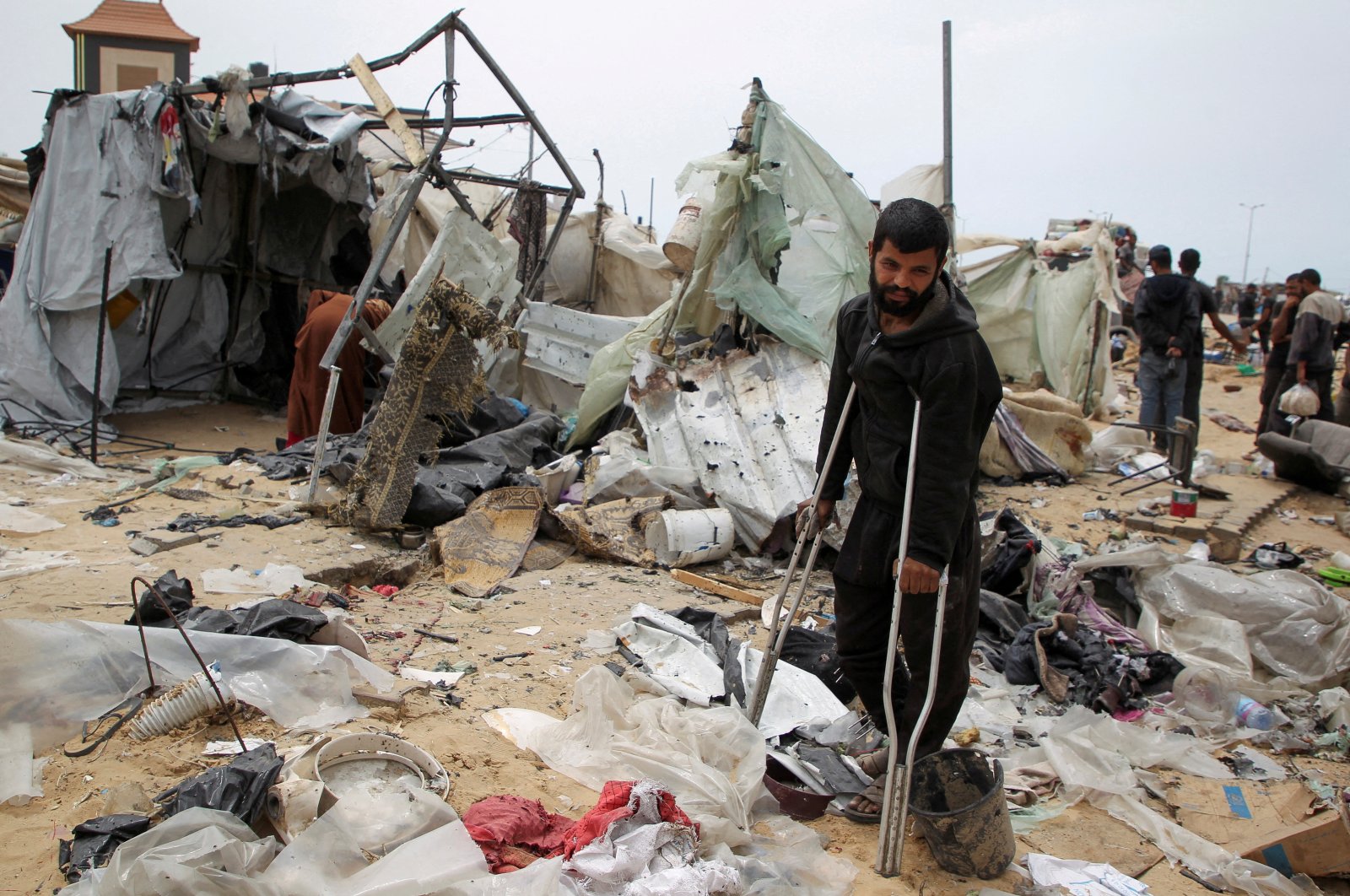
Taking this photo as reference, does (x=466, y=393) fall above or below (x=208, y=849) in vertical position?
above

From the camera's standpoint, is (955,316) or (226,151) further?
(226,151)

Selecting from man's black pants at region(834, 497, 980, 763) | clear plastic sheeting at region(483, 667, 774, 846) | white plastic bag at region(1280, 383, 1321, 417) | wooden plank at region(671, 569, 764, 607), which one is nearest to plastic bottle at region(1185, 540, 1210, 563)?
wooden plank at region(671, 569, 764, 607)

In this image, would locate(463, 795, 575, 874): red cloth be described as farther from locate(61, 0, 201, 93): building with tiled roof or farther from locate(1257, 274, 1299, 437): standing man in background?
locate(61, 0, 201, 93): building with tiled roof

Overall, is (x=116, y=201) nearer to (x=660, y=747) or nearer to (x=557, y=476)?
(x=557, y=476)

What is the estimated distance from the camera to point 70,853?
7.24ft

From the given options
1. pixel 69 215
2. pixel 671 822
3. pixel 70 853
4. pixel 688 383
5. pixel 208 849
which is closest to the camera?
pixel 208 849

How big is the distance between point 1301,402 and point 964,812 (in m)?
7.72

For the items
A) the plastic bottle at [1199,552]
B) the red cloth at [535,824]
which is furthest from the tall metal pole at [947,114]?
the red cloth at [535,824]

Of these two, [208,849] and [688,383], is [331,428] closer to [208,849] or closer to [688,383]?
[688,383]

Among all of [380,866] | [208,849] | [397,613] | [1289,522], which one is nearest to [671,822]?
[380,866]

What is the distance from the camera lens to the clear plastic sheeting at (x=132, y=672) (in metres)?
2.75

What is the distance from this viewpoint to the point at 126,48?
88.1ft

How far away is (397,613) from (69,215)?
626 cm

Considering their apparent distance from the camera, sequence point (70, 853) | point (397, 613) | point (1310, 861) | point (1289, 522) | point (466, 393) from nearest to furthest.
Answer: point (70, 853), point (1310, 861), point (397, 613), point (466, 393), point (1289, 522)
